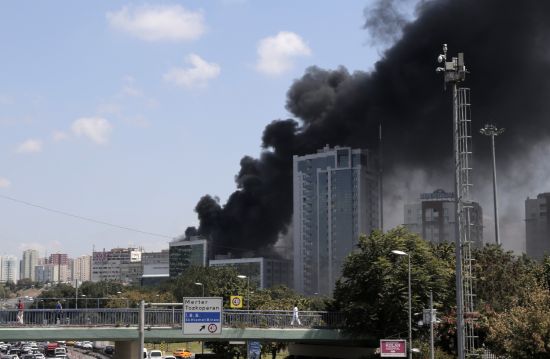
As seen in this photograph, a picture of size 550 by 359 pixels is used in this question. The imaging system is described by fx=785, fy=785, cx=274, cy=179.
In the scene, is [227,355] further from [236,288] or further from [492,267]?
[492,267]

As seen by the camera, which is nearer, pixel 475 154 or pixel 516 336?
pixel 516 336

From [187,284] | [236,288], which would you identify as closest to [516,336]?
[236,288]

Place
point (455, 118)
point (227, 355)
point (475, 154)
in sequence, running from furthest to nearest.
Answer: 1. point (475, 154)
2. point (227, 355)
3. point (455, 118)

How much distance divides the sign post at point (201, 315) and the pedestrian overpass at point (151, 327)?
507 cm

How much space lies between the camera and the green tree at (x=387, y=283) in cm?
6406

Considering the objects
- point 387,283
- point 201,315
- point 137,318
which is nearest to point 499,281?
point 387,283

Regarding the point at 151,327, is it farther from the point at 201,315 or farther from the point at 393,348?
the point at 393,348

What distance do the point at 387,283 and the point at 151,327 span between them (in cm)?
1956

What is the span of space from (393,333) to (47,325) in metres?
27.2

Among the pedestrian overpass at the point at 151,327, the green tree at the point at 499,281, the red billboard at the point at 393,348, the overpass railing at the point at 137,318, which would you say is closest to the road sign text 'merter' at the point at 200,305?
the pedestrian overpass at the point at 151,327

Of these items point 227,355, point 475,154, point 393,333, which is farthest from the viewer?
point 475,154

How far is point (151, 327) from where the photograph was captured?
58.6m

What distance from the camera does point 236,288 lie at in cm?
10538

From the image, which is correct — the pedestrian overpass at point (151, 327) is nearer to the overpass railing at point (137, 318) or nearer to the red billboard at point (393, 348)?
the overpass railing at point (137, 318)
